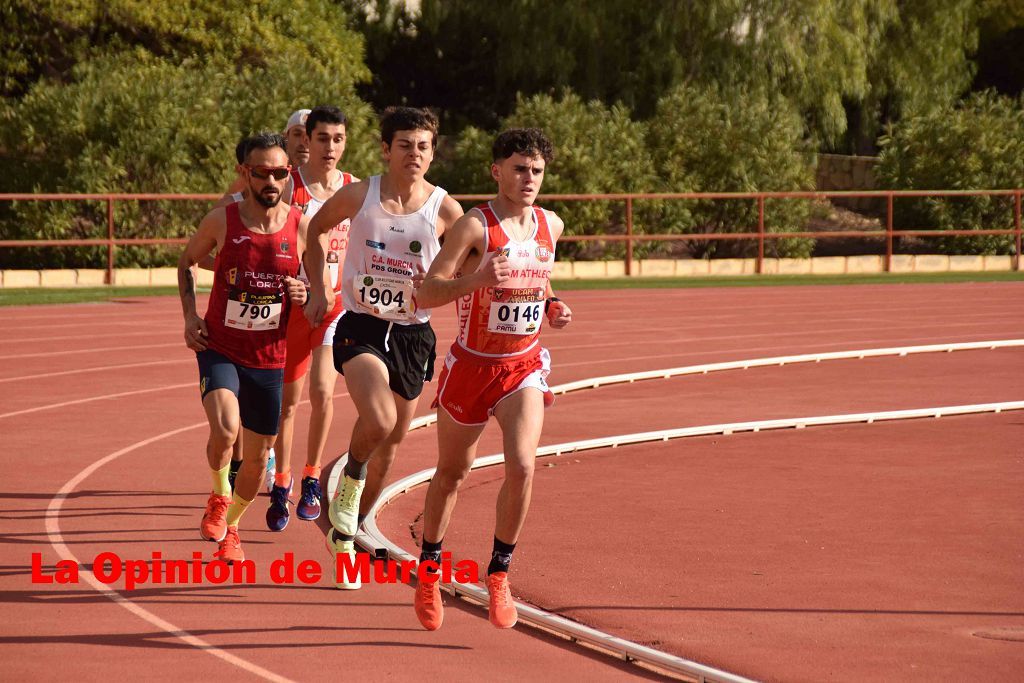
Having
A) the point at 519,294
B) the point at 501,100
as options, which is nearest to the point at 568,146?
the point at 501,100

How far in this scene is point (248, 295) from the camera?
306 inches

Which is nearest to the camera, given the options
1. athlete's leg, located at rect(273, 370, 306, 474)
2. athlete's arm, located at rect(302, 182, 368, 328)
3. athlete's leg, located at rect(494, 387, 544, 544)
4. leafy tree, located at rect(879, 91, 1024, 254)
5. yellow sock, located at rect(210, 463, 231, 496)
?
athlete's leg, located at rect(494, 387, 544, 544)

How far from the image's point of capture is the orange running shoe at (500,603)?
6.41m

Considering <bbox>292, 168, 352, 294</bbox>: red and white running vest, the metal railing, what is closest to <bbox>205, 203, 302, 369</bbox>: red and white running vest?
<bbox>292, 168, 352, 294</bbox>: red and white running vest

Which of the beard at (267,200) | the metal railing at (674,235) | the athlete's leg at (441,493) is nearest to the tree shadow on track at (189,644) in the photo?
the athlete's leg at (441,493)

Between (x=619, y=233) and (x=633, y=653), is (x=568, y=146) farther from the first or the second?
(x=633, y=653)

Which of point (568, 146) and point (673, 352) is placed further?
point (568, 146)

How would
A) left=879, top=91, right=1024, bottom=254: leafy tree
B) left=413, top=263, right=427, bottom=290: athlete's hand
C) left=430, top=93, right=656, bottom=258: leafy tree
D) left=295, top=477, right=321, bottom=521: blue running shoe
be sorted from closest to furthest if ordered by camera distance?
left=413, top=263, right=427, bottom=290: athlete's hand < left=295, top=477, right=321, bottom=521: blue running shoe < left=430, top=93, right=656, bottom=258: leafy tree < left=879, top=91, right=1024, bottom=254: leafy tree

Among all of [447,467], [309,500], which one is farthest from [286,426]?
[447,467]

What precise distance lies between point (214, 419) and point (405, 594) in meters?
1.31

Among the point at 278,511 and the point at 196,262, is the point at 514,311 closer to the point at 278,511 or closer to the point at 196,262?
the point at 196,262

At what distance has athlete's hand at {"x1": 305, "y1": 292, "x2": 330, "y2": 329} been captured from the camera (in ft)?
25.8

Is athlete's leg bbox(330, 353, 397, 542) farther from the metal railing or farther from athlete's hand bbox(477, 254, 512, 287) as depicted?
the metal railing

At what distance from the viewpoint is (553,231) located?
6836 mm
